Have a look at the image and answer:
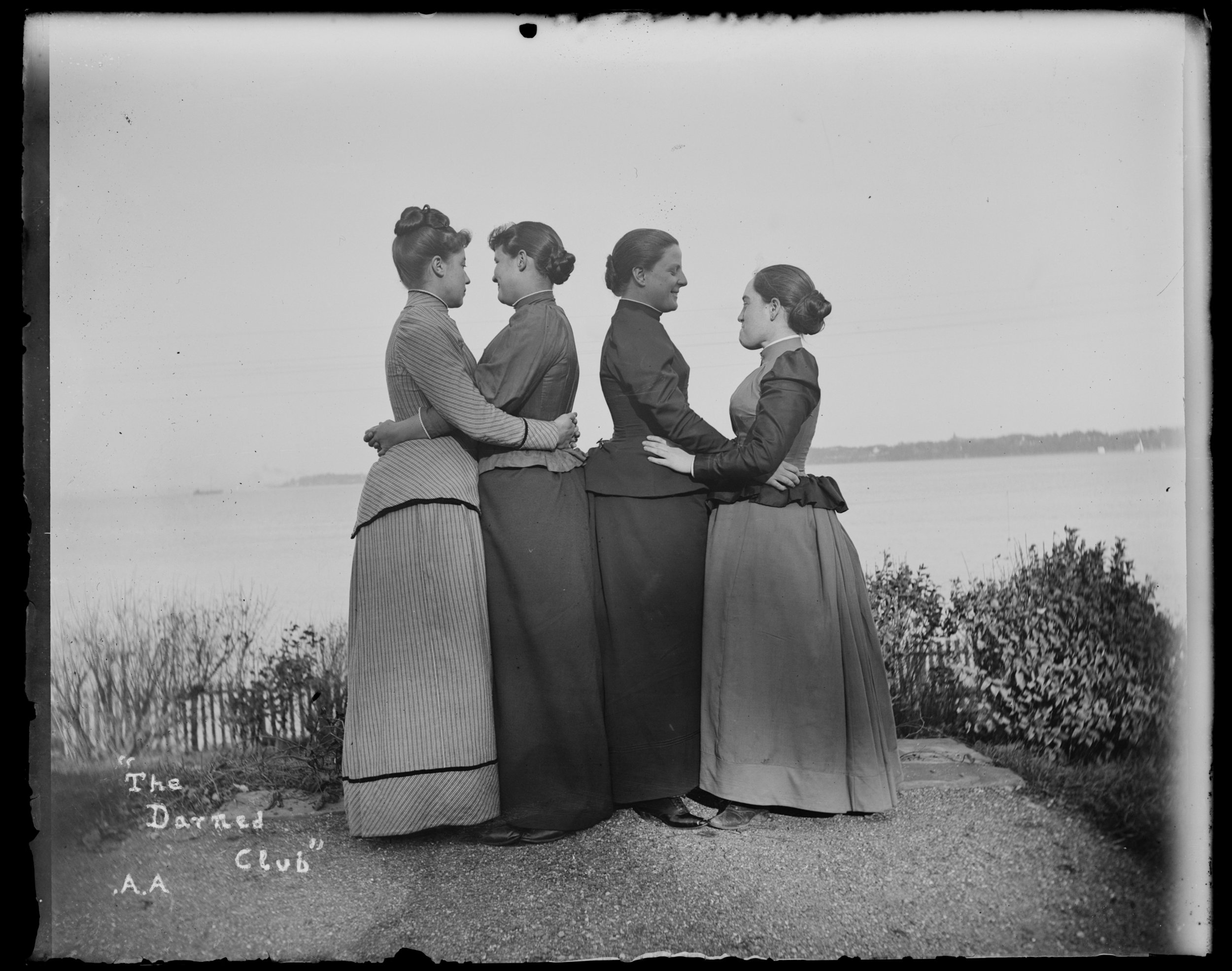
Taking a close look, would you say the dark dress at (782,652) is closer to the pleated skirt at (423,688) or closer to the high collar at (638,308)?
the high collar at (638,308)

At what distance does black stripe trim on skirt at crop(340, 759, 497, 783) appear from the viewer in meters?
3.69

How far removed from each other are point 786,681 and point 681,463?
873mm

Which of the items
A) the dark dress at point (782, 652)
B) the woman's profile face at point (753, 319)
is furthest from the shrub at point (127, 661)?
the woman's profile face at point (753, 319)

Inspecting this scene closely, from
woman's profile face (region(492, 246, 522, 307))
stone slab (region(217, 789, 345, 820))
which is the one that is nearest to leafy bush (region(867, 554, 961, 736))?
woman's profile face (region(492, 246, 522, 307))

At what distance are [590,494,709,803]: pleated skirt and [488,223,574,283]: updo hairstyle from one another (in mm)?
874

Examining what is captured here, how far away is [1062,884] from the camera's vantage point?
12.4 ft

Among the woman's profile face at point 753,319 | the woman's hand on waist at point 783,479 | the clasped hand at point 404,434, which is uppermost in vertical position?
the woman's profile face at point 753,319

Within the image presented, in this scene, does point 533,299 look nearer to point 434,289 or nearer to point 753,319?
point 434,289

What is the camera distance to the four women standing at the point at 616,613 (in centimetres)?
374

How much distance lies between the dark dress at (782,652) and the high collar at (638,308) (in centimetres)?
48

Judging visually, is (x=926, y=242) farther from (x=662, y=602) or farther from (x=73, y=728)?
(x=73, y=728)

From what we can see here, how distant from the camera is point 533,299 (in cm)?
385

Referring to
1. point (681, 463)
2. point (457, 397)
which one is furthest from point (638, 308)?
point (457, 397)

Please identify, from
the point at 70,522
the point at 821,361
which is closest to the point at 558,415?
the point at 821,361
